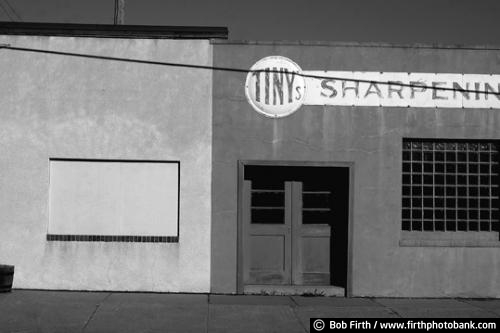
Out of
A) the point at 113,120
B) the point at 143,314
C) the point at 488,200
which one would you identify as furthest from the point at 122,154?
the point at 488,200

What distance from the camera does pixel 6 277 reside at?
11.5m

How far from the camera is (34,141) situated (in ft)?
40.0

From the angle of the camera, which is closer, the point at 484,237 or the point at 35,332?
the point at 35,332

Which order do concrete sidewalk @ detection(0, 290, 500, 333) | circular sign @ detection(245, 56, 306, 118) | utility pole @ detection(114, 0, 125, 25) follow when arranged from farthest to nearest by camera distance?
utility pole @ detection(114, 0, 125, 25) < circular sign @ detection(245, 56, 306, 118) < concrete sidewalk @ detection(0, 290, 500, 333)

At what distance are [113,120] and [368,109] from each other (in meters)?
4.72

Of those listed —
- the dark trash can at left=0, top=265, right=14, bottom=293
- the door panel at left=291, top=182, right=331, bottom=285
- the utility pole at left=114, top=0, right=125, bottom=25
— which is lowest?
the dark trash can at left=0, top=265, right=14, bottom=293

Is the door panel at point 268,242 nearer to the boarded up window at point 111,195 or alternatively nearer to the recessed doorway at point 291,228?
the recessed doorway at point 291,228

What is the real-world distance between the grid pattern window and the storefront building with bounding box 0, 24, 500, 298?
1.6 inches

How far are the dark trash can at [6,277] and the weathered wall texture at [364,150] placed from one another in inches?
140

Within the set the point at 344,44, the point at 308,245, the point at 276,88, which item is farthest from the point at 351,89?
the point at 308,245

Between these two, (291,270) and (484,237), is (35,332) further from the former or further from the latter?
(484,237)

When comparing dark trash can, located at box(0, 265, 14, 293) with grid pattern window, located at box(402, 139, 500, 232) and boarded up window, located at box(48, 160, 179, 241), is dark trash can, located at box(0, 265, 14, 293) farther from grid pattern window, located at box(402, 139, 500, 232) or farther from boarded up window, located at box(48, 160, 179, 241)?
grid pattern window, located at box(402, 139, 500, 232)

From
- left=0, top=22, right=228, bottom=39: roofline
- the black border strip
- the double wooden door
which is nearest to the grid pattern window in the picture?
the double wooden door

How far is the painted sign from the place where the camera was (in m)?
12.2
